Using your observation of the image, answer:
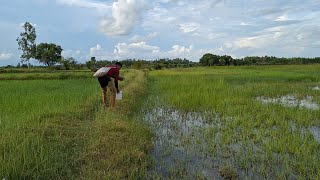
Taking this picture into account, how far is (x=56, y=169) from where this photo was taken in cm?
389

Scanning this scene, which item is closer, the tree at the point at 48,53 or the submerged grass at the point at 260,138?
the submerged grass at the point at 260,138

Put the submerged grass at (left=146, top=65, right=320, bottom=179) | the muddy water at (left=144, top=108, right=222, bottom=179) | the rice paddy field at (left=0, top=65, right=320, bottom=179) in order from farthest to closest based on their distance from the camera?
the submerged grass at (left=146, top=65, right=320, bottom=179) → the muddy water at (left=144, top=108, right=222, bottom=179) → the rice paddy field at (left=0, top=65, right=320, bottom=179)

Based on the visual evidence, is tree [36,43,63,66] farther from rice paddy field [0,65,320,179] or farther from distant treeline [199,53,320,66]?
rice paddy field [0,65,320,179]

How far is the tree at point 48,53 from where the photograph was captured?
45875 mm

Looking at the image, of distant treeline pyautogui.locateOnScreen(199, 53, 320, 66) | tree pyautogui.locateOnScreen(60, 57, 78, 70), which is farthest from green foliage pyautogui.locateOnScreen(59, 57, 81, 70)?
distant treeline pyautogui.locateOnScreen(199, 53, 320, 66)

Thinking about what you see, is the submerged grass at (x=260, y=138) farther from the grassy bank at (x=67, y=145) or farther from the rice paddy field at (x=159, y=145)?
the grassy bank at (x=67, y=145)

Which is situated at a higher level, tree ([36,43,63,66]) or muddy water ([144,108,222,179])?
tree ([36,43,63,66])

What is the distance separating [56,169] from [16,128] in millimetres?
1580

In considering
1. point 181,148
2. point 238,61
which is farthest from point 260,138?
point 238,61

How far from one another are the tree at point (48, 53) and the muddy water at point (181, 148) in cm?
4084

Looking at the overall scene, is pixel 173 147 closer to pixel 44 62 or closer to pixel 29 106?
pixel 29 106

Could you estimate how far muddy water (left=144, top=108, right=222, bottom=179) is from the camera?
13.8ft

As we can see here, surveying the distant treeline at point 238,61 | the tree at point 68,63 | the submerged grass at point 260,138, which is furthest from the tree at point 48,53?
the submerged grass at point 260,138

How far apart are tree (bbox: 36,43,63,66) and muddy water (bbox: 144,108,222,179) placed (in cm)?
4084
